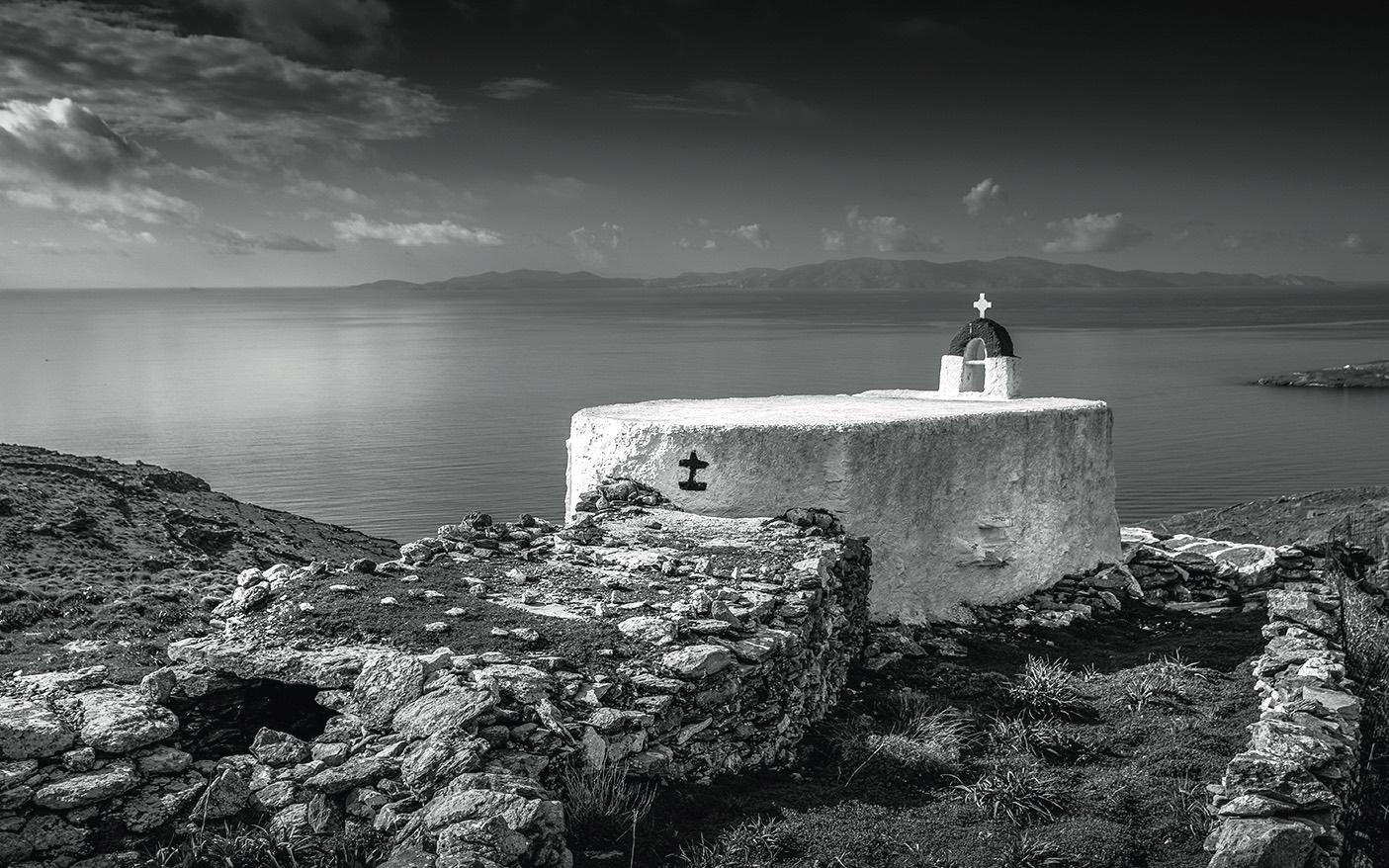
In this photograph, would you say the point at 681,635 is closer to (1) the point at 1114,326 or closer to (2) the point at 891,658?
(2) the point at 891,658

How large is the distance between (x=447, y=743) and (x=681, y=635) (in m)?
2.32

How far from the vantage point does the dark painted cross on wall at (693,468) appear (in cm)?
1319

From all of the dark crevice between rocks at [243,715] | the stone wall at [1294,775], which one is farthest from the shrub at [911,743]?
the dark crevice between rocks at [243,715]

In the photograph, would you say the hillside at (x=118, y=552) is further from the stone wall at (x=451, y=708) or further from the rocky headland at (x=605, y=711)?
the stone wall at (x=451, y=708)

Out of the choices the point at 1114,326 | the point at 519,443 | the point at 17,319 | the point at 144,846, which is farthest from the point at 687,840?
the point at 17,319

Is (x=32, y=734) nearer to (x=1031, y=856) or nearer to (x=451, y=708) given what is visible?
(x=451, y=708)

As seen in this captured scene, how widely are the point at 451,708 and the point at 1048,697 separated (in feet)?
21.6

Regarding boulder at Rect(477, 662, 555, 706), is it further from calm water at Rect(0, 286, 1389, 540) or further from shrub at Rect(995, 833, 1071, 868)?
calm water at Rect(0, 286, 1389, 540)

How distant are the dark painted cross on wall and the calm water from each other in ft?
53.5

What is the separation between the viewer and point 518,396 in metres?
56.9

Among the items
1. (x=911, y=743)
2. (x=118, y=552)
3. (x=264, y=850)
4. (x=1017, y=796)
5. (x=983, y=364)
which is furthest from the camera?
(x=983, y=364)

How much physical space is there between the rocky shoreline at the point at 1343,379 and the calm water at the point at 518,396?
1.51 metres

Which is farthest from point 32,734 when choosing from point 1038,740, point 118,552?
point 118,552

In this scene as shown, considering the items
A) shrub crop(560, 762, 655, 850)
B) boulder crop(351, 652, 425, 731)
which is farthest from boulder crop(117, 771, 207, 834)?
shrub crop(560, 762, 655, 850)
